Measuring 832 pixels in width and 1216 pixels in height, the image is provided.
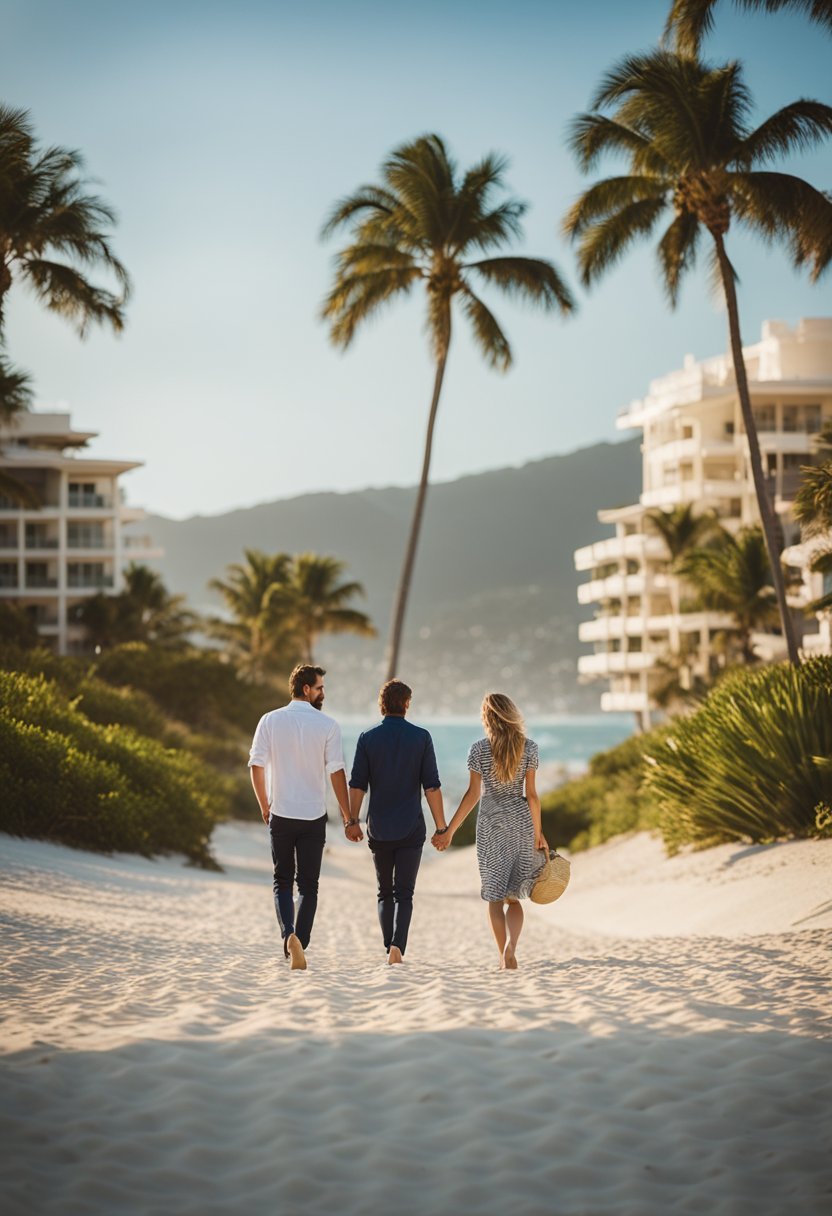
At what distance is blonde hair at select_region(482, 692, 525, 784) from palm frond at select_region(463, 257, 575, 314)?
23205mm

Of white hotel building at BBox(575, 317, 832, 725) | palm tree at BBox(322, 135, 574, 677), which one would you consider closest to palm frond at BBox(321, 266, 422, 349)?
palm tree at BBox(322, 135, 574, 677)

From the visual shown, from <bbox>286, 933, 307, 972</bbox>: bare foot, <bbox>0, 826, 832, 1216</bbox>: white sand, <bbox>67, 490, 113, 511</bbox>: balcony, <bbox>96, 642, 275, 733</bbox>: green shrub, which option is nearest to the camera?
<bbox>0, 826, 832, 1216</bbox>: white sand

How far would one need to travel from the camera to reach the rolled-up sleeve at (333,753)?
9031 mm

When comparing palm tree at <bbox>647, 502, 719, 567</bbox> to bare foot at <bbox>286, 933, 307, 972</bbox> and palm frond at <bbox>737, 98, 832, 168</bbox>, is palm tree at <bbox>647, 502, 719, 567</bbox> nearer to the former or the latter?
palm frond at <bbox>737, 98, 832, 168</bbox>

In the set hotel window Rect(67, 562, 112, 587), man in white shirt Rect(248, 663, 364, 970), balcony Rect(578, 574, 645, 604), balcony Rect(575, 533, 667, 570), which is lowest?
man in white shirt Rect(248, 663, 364, 970)

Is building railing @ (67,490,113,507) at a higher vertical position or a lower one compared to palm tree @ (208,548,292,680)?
higher

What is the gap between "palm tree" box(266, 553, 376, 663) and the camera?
58.8 metres

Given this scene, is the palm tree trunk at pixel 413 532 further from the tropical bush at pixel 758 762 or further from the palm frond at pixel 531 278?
the tropical bush at pixel 758 762

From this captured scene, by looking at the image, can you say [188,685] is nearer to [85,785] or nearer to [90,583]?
[90,583]

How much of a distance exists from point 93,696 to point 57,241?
997 cm

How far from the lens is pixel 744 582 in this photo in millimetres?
47031

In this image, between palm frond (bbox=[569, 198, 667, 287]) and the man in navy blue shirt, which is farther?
palm frond (bbox=[569, 198, 667, 287])

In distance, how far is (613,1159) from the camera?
18.0 feet

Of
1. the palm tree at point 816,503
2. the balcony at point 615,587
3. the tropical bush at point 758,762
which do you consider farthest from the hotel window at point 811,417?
the tropical bush at point 758,762
